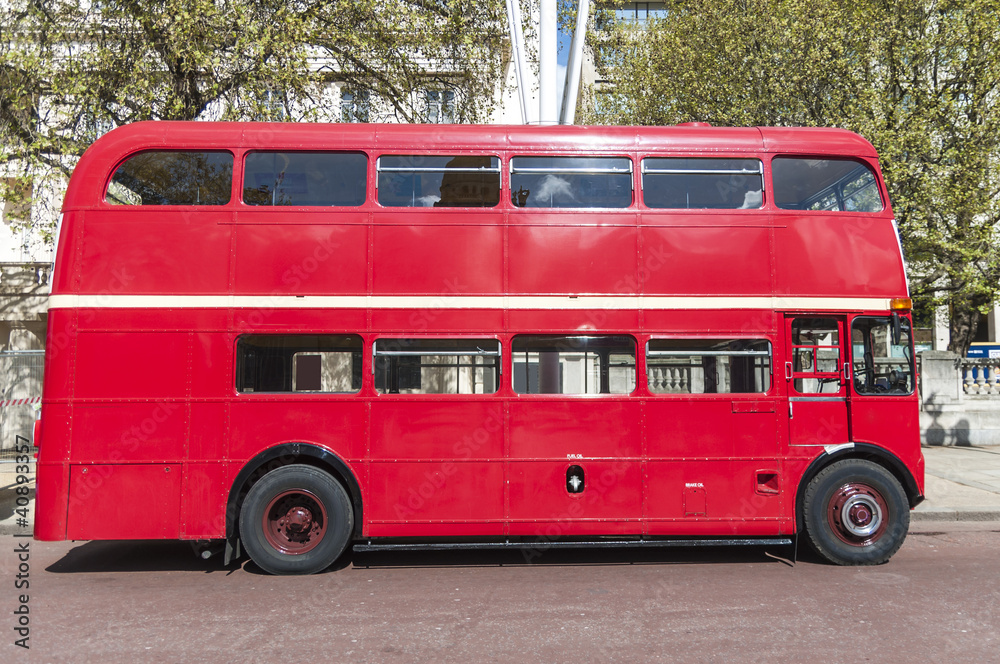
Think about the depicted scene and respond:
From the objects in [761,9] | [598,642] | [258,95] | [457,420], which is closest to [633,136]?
[457,420]

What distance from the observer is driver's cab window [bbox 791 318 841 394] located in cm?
626

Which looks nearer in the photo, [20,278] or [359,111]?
[359,111]

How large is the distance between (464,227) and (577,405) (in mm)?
1908

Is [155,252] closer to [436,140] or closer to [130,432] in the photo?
[130,432]

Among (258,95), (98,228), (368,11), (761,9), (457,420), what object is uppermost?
(761,9)

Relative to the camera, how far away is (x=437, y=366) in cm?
612

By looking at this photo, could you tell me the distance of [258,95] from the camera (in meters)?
11.2

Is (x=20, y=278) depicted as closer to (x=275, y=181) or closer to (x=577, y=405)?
(x=275, y=181)

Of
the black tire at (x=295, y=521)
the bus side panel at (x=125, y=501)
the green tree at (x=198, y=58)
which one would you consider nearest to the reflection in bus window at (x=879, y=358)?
the black tire at (x=295, y=521)

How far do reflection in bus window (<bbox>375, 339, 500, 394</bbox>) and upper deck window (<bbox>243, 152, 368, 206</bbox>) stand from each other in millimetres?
1404

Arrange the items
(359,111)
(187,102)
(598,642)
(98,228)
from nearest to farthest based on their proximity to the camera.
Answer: (598,642) → (98,228) → (187,102) → (359,111)

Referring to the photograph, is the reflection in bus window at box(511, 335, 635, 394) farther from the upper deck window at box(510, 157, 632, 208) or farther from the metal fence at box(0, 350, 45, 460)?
the metal fence at box(0, 350, 45, 460)

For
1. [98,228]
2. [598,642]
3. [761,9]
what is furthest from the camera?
[761,9]
